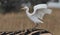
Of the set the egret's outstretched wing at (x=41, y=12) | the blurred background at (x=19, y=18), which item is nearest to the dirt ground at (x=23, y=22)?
the blurred background at (x=19, y=18)

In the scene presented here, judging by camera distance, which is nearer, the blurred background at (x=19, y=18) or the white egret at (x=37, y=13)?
the white egret at (x=37, y=13)

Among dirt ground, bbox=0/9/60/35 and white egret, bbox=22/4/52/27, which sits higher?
white egret, bbox=22/4/52/27

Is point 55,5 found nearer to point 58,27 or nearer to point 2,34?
point 58,27

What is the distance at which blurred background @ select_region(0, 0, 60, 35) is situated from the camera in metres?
2.76

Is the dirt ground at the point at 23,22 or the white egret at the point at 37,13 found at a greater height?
the white egret at the point at 37,13

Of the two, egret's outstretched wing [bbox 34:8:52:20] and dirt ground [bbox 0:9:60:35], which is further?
dirt ground [bbox 0:9:60:35]

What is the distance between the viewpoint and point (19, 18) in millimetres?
3336

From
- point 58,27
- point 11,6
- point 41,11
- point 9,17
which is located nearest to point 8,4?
point 11,6

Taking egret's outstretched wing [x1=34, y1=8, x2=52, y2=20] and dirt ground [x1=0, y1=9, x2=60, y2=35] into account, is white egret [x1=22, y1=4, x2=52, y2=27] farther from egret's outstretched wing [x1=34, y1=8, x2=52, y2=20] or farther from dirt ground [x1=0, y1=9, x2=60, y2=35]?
dirt ground [x1=0, y1=9, x2=60, y2=35]

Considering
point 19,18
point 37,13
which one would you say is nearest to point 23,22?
point 19,18

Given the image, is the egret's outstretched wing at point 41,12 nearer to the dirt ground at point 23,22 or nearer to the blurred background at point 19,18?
the blurred background at point 19,18

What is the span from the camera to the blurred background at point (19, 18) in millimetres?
2757

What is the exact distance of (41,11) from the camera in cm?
166

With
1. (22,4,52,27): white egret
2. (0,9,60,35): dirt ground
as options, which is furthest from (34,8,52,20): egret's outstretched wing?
(0,9,60,35): dirt ground
